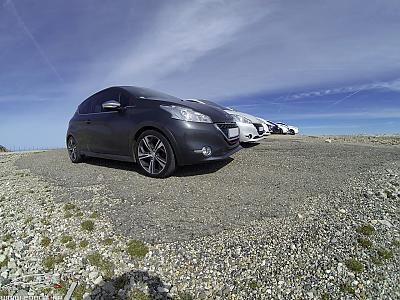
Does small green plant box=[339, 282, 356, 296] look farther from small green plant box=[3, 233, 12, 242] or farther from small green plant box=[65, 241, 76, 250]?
small green plant box=[3, 233, 12, 242]

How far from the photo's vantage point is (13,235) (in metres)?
3.48

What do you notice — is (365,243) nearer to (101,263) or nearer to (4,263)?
(101,263)

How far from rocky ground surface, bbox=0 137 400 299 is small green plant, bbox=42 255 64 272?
1cm

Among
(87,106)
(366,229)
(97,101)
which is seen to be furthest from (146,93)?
(366,229)

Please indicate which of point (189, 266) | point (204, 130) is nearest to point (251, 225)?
point (189, 266)

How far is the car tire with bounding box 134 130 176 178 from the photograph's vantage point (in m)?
4.60

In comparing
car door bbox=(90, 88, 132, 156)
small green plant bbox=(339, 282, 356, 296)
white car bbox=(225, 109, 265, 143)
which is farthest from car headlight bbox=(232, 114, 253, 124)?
small green plant bbox=(339, 282, 356, 296)

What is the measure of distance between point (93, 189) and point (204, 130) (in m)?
2.23

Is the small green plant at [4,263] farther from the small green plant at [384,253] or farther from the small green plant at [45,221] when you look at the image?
the small green plant at [384,253]

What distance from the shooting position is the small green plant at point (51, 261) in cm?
285

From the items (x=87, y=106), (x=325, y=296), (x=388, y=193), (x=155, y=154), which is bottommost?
(x=325, y=296)

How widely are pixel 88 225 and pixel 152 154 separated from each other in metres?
1.71

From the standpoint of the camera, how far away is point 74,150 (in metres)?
6.86

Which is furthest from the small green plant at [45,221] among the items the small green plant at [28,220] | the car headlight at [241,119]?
the car headlight at [241,119]
